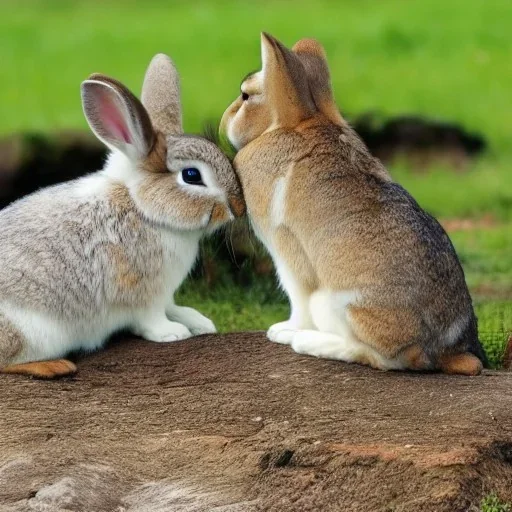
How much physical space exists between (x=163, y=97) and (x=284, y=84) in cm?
98

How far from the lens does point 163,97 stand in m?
7.35

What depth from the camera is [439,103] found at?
16188 millimetres

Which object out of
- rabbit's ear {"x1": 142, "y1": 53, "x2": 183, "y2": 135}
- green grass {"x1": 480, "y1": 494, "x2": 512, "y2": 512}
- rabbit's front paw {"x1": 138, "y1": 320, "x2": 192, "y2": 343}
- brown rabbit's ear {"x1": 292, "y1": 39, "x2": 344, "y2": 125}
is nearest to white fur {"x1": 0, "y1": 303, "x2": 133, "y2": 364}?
rabbit's front paw {"x1": 138, "y1": 320, "x2": 192, "y2": 343}

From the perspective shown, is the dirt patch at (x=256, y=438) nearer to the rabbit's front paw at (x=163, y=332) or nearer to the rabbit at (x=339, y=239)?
the rabbit at (x=339, y=239)

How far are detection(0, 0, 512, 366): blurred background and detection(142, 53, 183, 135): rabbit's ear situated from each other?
2.36ft

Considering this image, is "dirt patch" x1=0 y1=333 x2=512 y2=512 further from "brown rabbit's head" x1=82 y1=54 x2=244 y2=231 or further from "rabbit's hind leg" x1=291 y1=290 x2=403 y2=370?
"brown rabbit's head" x1=82 y1=54 x2=244 y2=231

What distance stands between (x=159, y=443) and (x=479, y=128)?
422 inches

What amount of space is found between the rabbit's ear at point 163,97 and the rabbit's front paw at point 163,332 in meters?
1.07

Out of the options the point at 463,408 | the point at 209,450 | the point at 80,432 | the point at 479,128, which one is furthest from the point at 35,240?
the point at 479,128

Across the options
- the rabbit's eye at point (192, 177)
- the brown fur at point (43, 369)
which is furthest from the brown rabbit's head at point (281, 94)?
the brown fur at point (43, 369)

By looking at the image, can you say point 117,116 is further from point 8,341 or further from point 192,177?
point 8,341

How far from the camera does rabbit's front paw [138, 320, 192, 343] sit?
701 centimetres

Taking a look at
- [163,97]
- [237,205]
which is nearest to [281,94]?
[237,205]

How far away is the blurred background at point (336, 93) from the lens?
9242 mm
